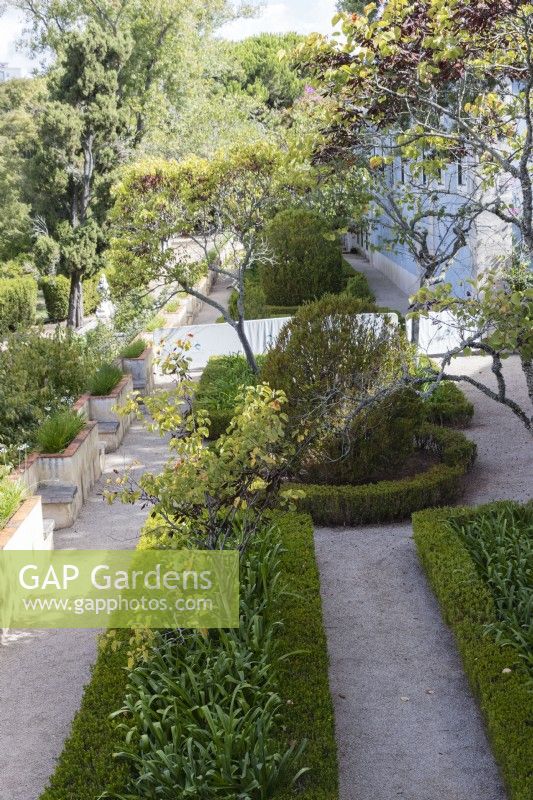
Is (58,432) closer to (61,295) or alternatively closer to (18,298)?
(18,298)

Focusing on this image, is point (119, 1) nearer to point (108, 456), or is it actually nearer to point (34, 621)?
point (108, 456)

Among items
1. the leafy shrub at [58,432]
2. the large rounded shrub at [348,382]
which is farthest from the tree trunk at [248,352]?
the leafy shrub at [58,432]

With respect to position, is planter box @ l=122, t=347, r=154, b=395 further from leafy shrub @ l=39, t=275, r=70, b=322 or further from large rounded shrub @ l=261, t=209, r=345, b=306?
leafy shrub @ l=39, t=275, r=70, b=322

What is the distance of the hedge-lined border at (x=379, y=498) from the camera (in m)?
8.51

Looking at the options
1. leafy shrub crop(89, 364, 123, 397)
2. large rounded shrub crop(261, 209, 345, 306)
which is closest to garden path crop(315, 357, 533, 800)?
leafy shrub crop(89, 364, 123, 397)

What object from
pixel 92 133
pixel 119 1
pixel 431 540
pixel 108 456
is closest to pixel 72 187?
pixel 92 133

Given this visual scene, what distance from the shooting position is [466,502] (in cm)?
899

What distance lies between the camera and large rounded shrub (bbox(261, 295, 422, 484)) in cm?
881

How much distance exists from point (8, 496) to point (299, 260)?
1236cm

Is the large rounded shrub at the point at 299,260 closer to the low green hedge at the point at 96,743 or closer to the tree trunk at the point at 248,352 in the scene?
the tree trunk at the point at 248,352

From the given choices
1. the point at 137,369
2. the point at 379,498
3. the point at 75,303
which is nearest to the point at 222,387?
the point at 137,369

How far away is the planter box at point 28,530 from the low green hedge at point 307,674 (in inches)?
80.5

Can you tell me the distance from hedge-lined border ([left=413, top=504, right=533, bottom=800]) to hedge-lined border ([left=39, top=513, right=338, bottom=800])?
0.86 metres

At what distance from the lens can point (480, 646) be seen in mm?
5496
